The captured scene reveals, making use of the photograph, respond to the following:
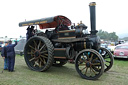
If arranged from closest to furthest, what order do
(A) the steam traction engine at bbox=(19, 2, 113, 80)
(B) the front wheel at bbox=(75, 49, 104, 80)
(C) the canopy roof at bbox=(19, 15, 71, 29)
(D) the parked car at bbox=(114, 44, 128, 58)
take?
1. (B) the front wheel at bbox=(75, 49, 104, 80)
2. (A) the steam traction engine at bbox=(19, 2, 113, 80)
3. (C) the canopy roof at bbox=(19, 15, 71, 29)
4. (D) the parked car at bbox=(114, 44, 128, 58)

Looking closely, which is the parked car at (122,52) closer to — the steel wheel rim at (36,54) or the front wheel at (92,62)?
the front wheel at (92,62)

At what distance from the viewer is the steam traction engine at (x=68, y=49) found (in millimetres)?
4488

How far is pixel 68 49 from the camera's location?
5000 mm

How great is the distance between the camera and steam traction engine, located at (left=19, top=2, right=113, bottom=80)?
14.7 ft

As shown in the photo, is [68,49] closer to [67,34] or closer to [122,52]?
[67,34]

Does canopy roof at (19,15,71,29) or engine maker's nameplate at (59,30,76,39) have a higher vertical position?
canopy roof at (19,15,71,29)

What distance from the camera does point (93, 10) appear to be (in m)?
4.73

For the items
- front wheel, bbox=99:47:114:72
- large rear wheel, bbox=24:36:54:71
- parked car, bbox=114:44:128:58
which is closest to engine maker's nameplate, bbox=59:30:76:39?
large rear wheel, bbox=24:36:54:71

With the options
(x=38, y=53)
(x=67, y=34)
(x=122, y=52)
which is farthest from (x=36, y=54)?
(x=122, y=52)

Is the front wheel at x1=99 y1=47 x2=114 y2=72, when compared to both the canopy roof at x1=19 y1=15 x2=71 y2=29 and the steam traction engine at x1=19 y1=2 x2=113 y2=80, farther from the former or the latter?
the canopy roof at x1=19 y1=15 x2=71 y2=29

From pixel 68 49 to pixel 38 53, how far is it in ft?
4.30

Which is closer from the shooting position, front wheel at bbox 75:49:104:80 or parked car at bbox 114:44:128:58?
front wheel at bbox 75:49:104:80

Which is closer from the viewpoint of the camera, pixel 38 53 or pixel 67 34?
pixel 67 34

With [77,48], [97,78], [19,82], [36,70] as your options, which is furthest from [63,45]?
[19,82]
